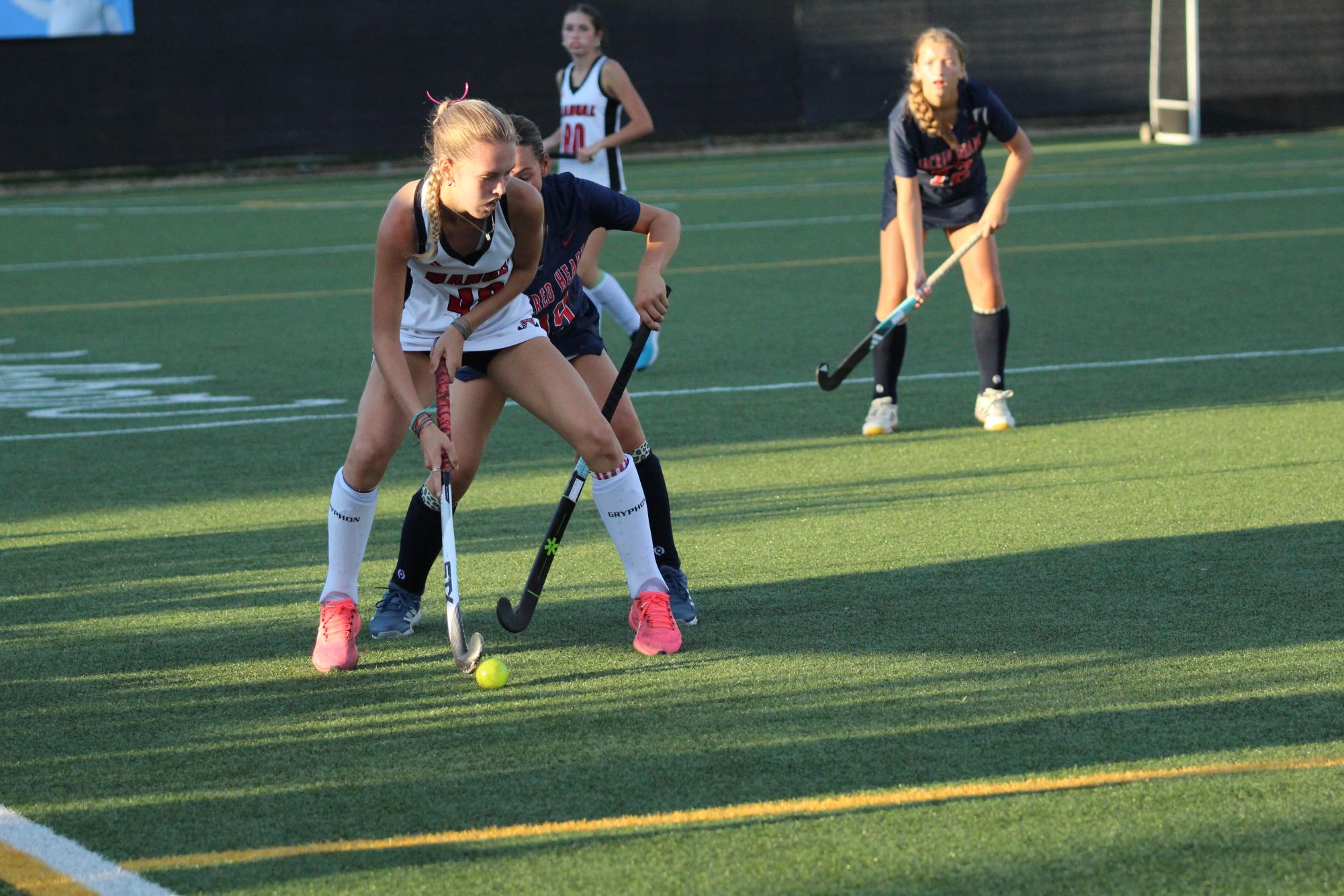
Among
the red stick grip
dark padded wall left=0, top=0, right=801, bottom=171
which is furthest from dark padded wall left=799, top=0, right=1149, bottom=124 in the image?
the red stick grip

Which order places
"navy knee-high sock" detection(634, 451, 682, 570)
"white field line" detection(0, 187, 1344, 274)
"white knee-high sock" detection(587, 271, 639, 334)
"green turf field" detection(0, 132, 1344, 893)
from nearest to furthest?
"green turf field" detection(0, 132, 1344, 893)
"navy knee-high sock" detection(634, 451, 682, 570)
"white knee-high sock" detection(587, 271, 639, 334)
"white field line" detection(0, 187, 1344, 274)

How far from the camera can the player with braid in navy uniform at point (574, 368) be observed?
421 cm

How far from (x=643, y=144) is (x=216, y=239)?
1024 centimetres

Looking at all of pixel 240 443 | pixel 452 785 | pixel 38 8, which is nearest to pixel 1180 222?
pixel 240 443

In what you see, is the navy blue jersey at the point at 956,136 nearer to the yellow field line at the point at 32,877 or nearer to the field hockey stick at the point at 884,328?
the field hockey stick at the point at 884,328

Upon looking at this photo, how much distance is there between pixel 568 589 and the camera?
4680 mm

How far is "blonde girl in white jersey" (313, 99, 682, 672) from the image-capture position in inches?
145

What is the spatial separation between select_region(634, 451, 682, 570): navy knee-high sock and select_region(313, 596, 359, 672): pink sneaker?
84 centimetres

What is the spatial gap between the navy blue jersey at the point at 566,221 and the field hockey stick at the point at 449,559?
0.43 metres

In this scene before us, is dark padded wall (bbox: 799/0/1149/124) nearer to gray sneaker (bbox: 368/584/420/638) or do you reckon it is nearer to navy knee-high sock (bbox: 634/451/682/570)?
navy knee-high sock (bbox: 634/451/682/570)

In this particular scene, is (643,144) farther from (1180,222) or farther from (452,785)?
(452,785)

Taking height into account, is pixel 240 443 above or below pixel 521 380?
below

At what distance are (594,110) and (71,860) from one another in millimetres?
6685

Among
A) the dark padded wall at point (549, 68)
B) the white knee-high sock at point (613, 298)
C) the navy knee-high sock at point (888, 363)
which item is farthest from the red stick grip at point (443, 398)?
the dark padded wall at point (549, 68)
